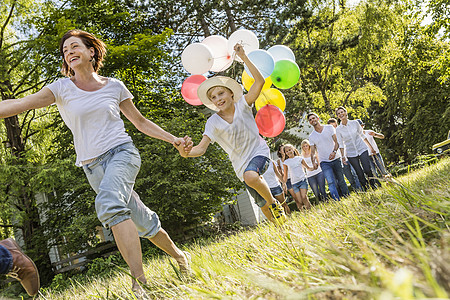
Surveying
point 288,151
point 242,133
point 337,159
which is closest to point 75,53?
point 242,133

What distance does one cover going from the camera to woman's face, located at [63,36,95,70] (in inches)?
133

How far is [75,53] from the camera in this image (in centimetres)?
339

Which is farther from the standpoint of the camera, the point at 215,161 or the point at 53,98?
the point at 215,161

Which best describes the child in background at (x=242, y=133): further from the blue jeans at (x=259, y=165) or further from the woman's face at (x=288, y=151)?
the woman's face at (x=288, y=151)

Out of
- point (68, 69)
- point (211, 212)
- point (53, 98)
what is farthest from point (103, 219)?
point (211, 212)

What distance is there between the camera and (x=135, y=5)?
59.4 feet

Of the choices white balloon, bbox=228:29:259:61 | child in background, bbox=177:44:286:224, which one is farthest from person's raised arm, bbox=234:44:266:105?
white balloon, bbox=228:29:259:61

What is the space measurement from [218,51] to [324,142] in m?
3.79

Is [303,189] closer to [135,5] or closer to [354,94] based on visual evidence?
[135,5]

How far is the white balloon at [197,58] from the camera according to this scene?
603cm

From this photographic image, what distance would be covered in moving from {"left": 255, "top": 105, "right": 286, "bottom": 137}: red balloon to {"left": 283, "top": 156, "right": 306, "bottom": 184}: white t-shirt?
4430mm

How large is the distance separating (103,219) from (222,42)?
13.7ft

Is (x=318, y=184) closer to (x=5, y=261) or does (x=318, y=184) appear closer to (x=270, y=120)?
(x=270, y=120)

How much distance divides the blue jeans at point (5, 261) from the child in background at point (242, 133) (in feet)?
6.74
